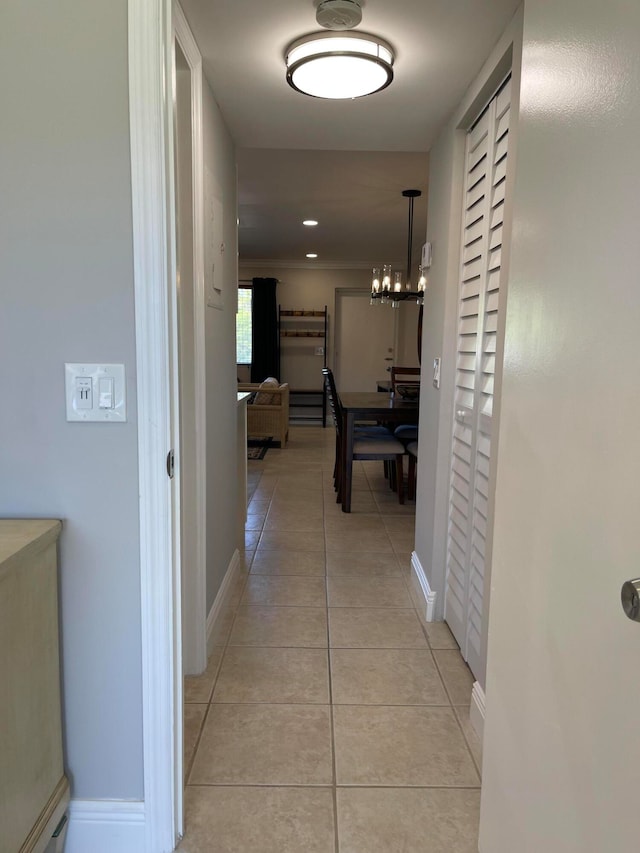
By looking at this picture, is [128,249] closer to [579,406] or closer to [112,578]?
[112,578]

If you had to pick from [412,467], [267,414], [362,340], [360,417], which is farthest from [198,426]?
[362,340]

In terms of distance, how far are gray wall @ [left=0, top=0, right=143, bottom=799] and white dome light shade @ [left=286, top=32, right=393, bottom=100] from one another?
803mm

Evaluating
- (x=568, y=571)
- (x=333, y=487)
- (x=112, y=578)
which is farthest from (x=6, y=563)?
(x=333, y=487)

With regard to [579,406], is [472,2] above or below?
above

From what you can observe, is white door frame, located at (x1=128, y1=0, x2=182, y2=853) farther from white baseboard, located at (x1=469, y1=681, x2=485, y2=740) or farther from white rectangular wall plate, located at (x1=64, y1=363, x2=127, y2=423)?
white baseboard, located at (x1=469, y1=681, x2=485, y2=740)

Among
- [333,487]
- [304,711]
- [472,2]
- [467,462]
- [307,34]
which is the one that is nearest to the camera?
[472,2]

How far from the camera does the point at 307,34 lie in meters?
1.72

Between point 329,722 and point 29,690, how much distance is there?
1.02 metres

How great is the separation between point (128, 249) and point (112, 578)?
0.72 meters

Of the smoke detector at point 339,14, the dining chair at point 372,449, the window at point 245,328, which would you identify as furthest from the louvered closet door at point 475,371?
the window at point 245,328

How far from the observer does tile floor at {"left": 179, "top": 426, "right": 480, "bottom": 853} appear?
1.40 metres

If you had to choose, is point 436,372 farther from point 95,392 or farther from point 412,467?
point 412,467

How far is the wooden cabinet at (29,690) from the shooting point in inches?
40.2

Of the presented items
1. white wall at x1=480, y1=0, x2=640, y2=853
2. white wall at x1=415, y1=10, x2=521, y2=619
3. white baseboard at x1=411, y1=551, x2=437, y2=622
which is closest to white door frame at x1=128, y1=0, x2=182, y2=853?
white wall at x1=480, y1=0, x2=640, y2=853
